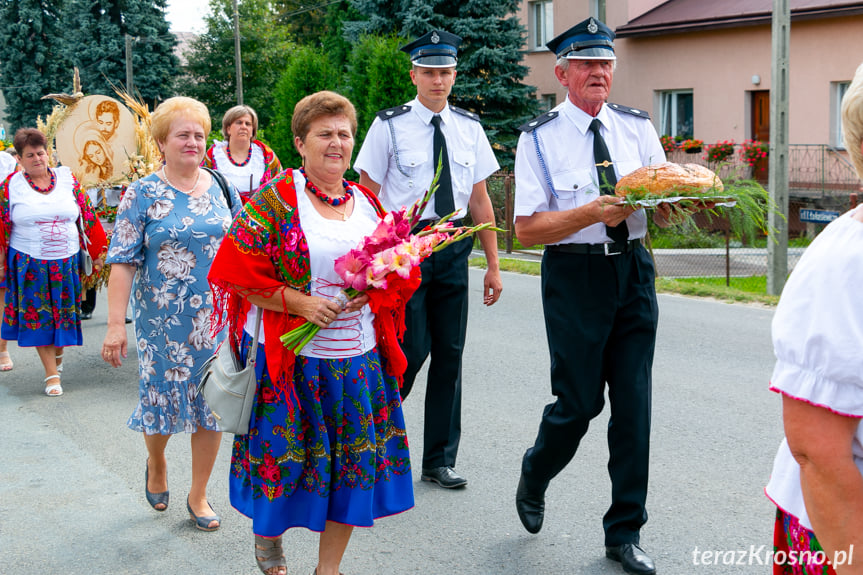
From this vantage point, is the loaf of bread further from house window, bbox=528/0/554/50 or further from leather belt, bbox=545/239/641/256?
house window, bbox=528/0/554/50

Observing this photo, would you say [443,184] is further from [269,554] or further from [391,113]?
[269,554]

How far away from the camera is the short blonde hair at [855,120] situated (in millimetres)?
1908

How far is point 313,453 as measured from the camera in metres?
3.60

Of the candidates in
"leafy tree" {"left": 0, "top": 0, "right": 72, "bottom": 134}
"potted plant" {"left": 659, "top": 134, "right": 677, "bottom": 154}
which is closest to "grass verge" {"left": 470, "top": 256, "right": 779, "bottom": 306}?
"potted plant" {"left": 659, "top": 134, "right": 677, "bottom": 154}

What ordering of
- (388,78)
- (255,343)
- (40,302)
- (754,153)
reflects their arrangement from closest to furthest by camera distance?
1. (255,343)
2. (40,302)
3. (754,153)
4. (388,78)

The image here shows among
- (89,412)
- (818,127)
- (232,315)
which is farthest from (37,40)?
(232,315)

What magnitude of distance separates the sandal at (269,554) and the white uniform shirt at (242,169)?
202 inches

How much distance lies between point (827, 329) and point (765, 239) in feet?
37.4

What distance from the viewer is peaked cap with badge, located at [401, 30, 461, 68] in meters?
5.34

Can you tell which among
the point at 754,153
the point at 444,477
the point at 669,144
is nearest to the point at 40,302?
the point at 444,477

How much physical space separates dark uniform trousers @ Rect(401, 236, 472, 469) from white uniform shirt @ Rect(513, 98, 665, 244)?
1088 mm

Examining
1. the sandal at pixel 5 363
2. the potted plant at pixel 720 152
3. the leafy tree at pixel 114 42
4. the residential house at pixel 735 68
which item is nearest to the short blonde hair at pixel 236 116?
the sandal at pixel 5 363

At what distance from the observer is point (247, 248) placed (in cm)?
358

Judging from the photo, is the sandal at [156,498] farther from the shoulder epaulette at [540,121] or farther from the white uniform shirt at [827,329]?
the white uniform shirt at [827,329]
